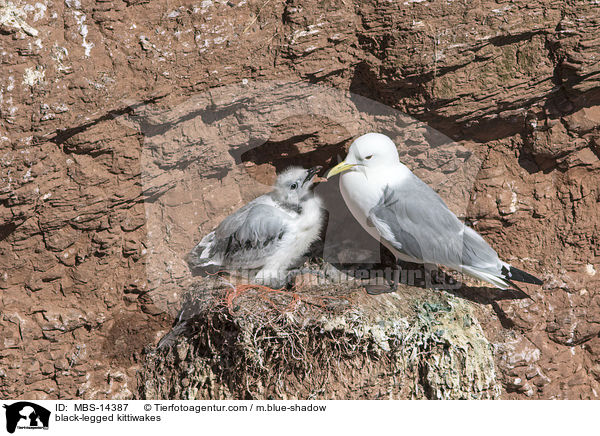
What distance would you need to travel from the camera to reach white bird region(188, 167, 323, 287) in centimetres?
413

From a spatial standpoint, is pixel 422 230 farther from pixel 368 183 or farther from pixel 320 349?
pixel 320 349

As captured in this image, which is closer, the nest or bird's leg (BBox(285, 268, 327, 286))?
the nest

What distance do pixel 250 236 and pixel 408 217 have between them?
1.10 m

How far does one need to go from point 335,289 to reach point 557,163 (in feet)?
6.52

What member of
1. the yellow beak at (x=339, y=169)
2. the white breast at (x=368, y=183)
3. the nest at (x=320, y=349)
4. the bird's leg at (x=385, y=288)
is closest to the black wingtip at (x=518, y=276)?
the nest at (x=320, y=349)

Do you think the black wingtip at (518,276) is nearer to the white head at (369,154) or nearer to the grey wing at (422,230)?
the grey wing at (422,230)

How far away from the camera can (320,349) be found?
377cm

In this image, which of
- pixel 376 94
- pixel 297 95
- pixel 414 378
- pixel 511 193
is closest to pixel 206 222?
pixel 297 95

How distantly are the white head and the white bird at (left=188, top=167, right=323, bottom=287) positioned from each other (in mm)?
308
